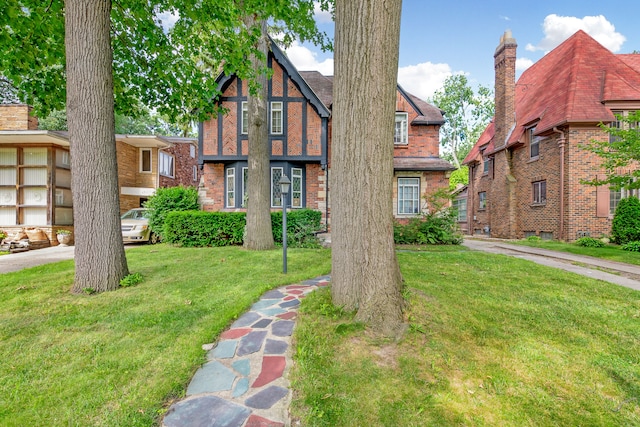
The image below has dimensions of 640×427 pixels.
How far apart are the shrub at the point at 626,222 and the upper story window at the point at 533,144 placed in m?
4.04

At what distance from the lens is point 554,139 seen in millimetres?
13125

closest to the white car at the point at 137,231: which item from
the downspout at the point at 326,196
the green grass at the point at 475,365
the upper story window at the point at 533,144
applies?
the downspout at the point at 326,196

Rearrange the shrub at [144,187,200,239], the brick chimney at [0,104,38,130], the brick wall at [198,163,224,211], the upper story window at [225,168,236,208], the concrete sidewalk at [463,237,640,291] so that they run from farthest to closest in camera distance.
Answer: the brick wall at [198,163,224,211]
the brick chimney at [0,104,38,130]
the upper story window at [225,168,236,208]
the shrub at [144,187,200,239]
the concrete sidewalk at [463,237,640,291]

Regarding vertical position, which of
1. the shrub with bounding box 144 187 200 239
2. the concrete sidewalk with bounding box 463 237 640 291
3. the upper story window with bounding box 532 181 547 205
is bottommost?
the concrete sidewalk with bounding box 463 237 640 291

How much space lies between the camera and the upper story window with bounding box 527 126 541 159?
14.2m

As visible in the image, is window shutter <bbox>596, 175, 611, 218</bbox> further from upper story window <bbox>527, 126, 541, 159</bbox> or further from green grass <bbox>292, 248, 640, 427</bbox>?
green grass <bbox>292, 248, 640, 427</bbox>

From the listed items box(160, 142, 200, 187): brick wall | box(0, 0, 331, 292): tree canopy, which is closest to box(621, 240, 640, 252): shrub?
box(0, 0, 331, 292): tree canopy

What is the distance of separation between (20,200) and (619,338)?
1902cm

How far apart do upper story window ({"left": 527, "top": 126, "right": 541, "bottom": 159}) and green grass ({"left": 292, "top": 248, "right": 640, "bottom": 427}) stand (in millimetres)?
12589

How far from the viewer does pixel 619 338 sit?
3064mm

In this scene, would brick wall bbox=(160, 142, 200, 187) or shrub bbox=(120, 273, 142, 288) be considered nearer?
shrub bbox=(120, 273, 142, 288)

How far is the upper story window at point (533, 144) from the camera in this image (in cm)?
1421

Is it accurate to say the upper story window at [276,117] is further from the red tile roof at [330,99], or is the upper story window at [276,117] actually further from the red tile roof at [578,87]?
the red tile roof at [578,87]

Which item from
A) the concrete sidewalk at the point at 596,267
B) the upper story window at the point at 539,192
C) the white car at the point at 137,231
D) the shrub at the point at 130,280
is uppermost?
the upper story window at the point at 539,192
